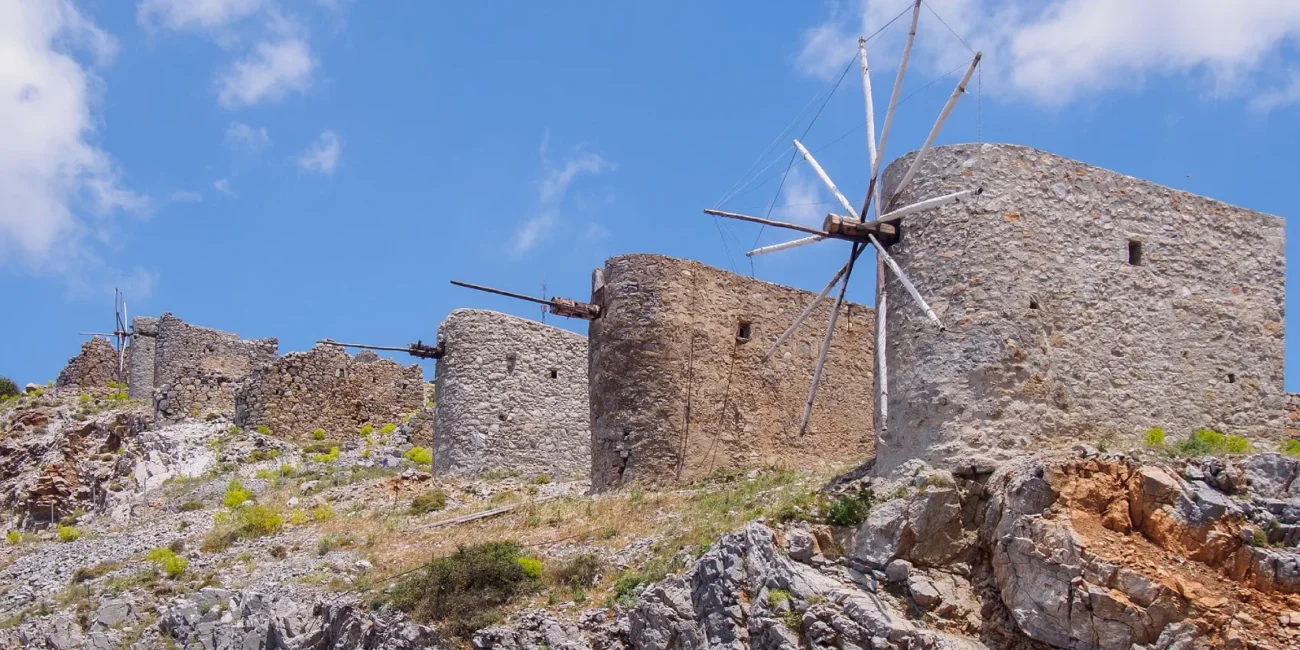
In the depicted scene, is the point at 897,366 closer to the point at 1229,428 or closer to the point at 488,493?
the point at 1229,428

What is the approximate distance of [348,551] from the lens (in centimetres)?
2662

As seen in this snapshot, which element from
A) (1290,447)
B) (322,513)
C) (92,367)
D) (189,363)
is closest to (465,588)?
(322,513)

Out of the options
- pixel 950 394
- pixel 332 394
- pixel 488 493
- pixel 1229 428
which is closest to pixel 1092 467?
pixel 950 394

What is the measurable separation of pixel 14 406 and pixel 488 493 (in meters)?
23.6

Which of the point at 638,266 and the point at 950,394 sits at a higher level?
the point at 638,266

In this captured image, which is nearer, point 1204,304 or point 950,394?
point 950,394

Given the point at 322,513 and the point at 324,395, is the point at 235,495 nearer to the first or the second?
the point at 322,513

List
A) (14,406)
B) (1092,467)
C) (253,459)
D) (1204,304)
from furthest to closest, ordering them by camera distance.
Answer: (14,406), (253,459), (1204,304), (1092,467)

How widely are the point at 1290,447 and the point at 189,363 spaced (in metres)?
35.3

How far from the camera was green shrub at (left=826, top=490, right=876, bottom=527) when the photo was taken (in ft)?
69.8

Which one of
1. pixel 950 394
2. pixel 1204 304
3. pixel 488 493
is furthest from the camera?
pixel 488 493

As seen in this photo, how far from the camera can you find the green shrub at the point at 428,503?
30.4 metres

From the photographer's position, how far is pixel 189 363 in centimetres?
4934

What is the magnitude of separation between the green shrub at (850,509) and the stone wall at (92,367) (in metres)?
38.4
